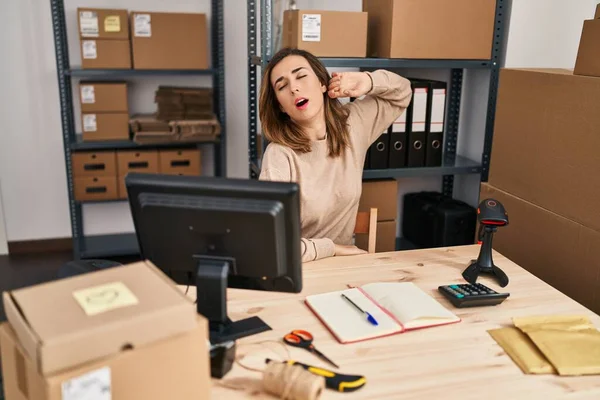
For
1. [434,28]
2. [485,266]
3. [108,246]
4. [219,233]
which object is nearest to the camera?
[219,233]

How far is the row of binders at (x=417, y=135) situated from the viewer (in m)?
2.59

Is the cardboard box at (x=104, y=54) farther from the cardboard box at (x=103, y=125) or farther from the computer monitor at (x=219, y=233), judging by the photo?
the computer monitor at (x=219, y=233)

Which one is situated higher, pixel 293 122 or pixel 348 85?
pixel 348 85

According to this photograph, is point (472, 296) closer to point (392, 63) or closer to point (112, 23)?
point (392, 63)

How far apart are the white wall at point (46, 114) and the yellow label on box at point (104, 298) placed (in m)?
2.25

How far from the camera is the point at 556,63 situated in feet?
8.30

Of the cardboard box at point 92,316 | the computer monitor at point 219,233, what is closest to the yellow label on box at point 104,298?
the cardboard box at point 92,316

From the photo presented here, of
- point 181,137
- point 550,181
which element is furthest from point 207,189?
point 181,137

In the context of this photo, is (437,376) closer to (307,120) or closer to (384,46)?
(307,120)

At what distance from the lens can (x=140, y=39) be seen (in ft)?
10.6

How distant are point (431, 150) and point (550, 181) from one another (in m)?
0.89

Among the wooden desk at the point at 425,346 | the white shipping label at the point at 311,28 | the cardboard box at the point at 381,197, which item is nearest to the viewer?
the wooden desk at the point at 425,346

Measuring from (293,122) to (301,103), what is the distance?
0.40ft

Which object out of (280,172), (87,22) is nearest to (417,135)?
(280,172)
